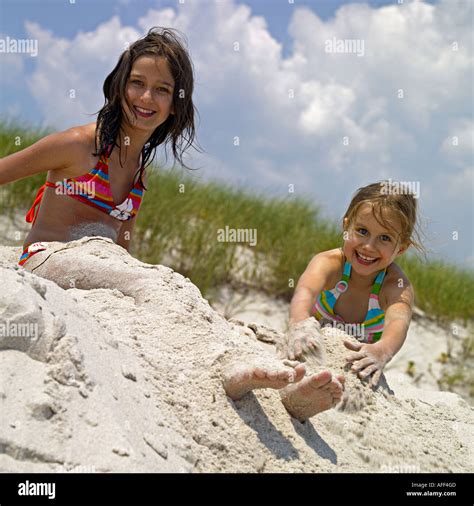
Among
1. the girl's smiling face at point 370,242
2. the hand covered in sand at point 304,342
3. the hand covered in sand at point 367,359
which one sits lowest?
the hand covered in sand at point 367,359

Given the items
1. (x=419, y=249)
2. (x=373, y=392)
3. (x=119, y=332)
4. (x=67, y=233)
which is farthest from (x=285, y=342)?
(x=67, y=233)

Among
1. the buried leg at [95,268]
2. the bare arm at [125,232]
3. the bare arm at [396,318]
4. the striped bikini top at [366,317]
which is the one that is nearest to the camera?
the buried leg at [95,268]

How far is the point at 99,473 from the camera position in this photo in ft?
4.90

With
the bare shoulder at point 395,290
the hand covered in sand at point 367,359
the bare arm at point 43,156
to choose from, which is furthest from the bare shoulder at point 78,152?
the bare shoulder at point 395,290

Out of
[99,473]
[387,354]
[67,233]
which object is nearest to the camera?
[99,473]

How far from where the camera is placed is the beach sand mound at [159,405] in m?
1.56

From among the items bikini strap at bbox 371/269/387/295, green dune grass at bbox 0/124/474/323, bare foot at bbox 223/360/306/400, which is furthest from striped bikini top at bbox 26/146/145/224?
green dune grass at bbox 0/124/474/323

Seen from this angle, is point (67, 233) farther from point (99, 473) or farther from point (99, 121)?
point (99, 473)

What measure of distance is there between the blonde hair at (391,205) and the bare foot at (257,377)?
4.32 ft

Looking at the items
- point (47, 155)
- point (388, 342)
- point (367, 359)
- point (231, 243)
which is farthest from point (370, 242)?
point (231, 243)

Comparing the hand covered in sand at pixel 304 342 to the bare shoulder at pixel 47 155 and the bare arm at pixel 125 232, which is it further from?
the bare shoulder at pixel 47 155

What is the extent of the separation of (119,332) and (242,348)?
405 millimetres

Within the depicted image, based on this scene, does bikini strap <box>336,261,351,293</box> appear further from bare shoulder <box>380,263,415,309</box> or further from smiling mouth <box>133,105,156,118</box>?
smiling mouth <box>133,105,156,118</box>
